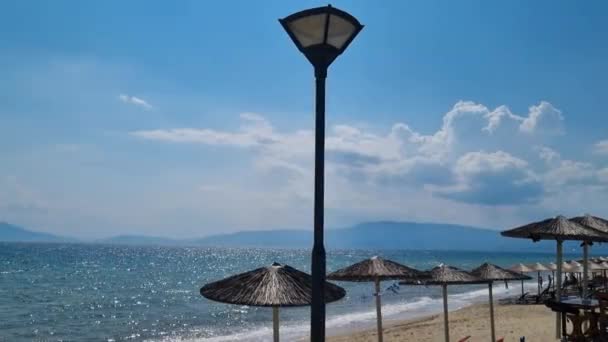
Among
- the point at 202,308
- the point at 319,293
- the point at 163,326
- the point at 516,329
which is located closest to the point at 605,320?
the point at 319,293

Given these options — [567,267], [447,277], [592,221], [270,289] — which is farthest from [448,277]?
[567,267]

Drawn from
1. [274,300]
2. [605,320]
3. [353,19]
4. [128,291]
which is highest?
[353,19]

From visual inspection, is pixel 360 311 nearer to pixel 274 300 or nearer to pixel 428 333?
pixel 428 333

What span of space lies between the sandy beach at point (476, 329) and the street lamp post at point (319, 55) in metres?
14.8

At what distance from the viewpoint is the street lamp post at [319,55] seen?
12.3 ft

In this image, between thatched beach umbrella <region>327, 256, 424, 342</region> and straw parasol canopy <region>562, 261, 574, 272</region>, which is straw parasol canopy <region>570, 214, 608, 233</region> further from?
straw parasol canopy <region>562, 261, 574, 272</region>

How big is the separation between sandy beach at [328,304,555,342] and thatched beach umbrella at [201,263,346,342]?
1336 cm

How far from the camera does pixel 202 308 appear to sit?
1293 inches

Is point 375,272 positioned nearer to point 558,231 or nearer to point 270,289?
point 270,289

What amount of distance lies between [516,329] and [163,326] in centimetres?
1516

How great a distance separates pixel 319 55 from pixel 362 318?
25150 millimetres

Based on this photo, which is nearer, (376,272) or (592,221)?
(376,272)

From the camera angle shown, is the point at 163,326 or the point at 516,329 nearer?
the point at 516,329

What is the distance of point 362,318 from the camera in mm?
27750
